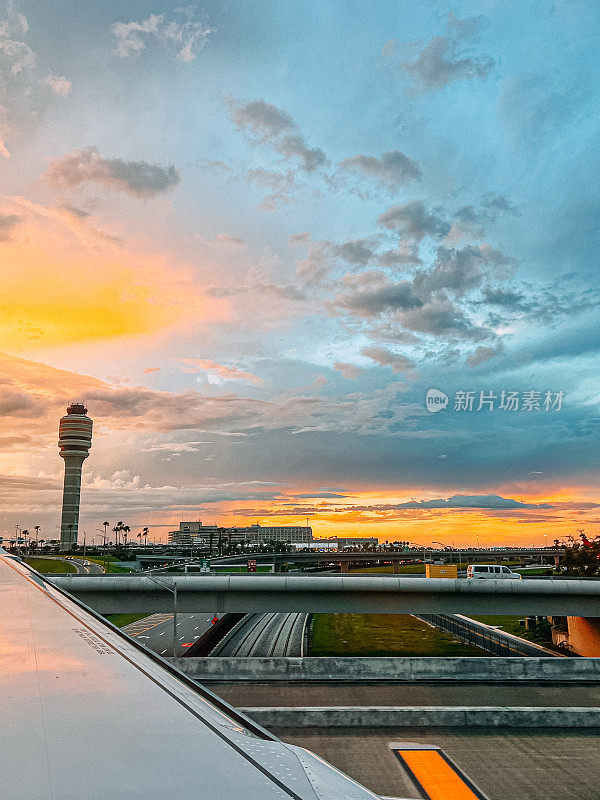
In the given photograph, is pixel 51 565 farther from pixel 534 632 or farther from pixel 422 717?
pixel 422 717

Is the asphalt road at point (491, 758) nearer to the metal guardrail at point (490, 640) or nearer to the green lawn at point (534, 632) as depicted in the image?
the metal guardrail at point (490, 640)

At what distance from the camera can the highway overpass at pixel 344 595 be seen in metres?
44.0

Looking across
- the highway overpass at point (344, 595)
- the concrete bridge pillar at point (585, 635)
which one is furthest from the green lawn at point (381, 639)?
the concrete bridge pillar at point (585, 635)

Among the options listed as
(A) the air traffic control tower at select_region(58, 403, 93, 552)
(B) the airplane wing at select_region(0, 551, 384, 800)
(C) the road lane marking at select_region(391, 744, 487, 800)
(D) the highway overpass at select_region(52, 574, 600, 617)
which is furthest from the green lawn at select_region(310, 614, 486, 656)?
(A) the air traffic control tower at select_region(58, 403, 93, 552)

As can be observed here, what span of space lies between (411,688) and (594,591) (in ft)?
68.7

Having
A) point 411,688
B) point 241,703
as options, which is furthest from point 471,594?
point 241,703

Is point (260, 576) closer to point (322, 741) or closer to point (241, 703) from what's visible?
point (241, 703)

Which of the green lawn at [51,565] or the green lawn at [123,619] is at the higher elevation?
the green lawn at [51,565]

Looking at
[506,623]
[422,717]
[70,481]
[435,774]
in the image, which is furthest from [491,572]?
[70,481]

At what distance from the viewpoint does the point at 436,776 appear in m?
19.9

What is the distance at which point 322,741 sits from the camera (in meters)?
23.3

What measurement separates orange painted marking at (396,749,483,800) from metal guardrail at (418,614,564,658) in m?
31.5

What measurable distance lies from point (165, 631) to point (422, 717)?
4408 centimetres

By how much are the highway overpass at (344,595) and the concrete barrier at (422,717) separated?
18237 mm
